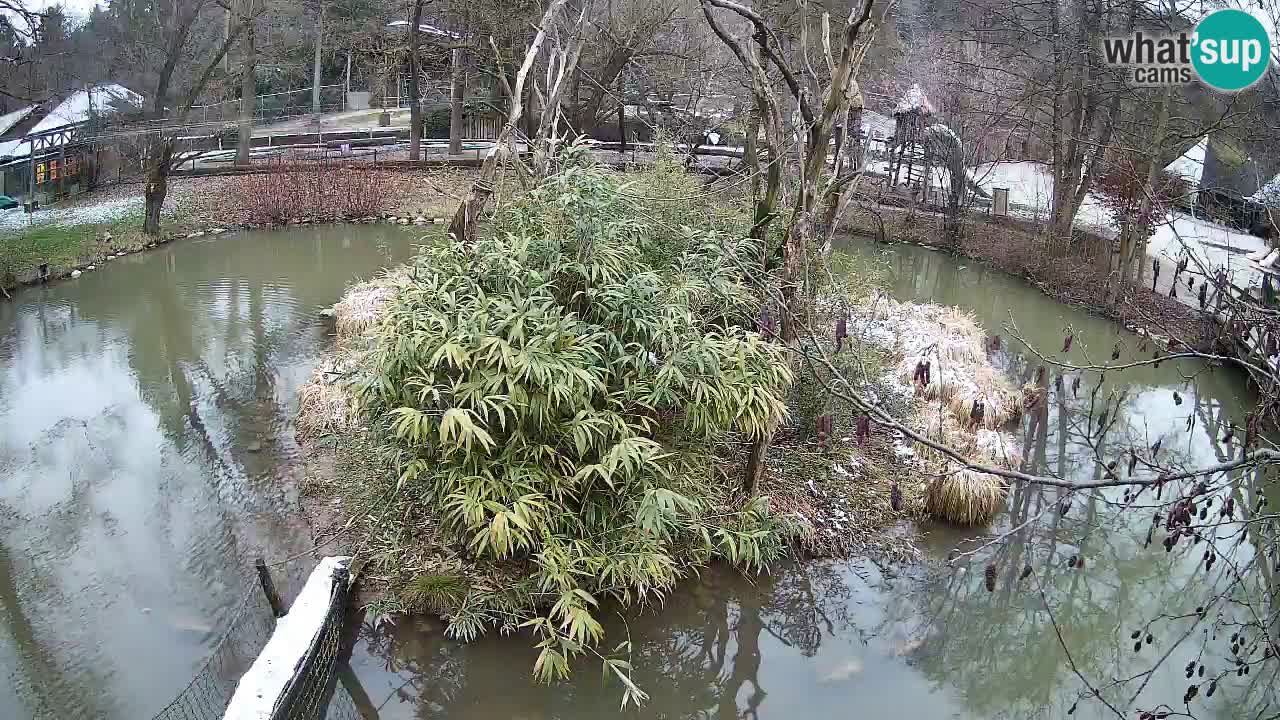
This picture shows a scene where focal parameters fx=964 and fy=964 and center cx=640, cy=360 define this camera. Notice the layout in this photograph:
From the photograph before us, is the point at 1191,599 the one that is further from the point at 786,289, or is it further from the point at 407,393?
the point at 407,393

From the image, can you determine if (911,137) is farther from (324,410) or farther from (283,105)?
(283,105)

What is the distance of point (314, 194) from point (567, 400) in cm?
1121

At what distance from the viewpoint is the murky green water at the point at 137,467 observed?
4895mm

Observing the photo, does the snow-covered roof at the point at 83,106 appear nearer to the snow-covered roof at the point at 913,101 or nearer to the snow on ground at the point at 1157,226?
the snow-covered roof at the point at 913,101

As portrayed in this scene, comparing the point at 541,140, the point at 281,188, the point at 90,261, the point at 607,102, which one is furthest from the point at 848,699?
the point at 607,102

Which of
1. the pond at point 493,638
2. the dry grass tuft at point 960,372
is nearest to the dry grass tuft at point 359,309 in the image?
the pond at point 493,638

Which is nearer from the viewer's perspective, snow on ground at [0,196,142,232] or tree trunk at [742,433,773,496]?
tree trunk at [742,433,773,496]

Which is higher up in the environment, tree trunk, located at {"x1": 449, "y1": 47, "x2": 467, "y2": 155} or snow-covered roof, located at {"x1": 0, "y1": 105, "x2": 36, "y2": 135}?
tree trunk, located at {"x1": 449, "y1": 47, "x2": 467, "y2": 155}

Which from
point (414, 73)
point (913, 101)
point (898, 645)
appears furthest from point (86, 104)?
point (898, 645)

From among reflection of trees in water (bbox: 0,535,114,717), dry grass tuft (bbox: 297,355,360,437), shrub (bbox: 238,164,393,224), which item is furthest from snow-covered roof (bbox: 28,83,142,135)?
reflection of trees in water (bbox: 0,535,114,717)

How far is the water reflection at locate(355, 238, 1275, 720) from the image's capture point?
4723 mm

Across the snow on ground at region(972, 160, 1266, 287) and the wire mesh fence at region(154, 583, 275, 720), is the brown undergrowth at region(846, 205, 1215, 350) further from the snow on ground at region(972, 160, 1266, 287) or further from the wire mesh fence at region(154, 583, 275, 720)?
the wire mesh fence at region(154, 583, 275, 720)

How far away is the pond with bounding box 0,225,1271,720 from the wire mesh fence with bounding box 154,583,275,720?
0.36 ft

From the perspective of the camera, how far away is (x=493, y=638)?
16.3 feet
